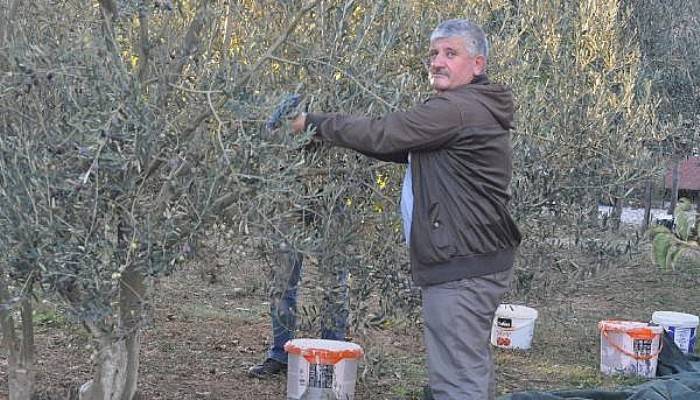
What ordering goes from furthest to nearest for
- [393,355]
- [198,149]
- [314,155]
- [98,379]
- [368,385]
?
[393,355] < [368,385] < [98,379] < [314,155] < [198,149]

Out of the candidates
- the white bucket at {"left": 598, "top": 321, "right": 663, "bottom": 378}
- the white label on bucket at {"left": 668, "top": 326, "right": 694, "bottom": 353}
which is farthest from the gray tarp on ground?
the white label on bucket at {"left": 668, "top": 326, "right": 694, "bottom": 353}

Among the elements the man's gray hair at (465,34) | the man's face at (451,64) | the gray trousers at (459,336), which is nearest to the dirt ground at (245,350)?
the gray trousers at (459,336)

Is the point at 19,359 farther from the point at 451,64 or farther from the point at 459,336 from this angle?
the point at 451,64

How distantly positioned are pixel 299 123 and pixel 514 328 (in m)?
5.33

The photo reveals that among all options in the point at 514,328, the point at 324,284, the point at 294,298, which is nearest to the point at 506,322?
the point at 514,328

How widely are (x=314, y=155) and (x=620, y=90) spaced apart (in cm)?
333

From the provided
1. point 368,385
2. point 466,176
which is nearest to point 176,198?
point 466,176

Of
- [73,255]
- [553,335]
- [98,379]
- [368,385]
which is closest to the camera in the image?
[73,255]

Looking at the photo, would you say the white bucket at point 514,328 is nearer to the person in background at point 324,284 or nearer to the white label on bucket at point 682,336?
the white label on bucket at point 682,336

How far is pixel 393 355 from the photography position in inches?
302

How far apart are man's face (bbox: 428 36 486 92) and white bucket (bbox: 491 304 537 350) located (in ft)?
15.3

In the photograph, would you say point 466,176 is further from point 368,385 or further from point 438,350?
point 368,385

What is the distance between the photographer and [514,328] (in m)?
8.50

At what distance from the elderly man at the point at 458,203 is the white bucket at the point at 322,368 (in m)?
1.55
